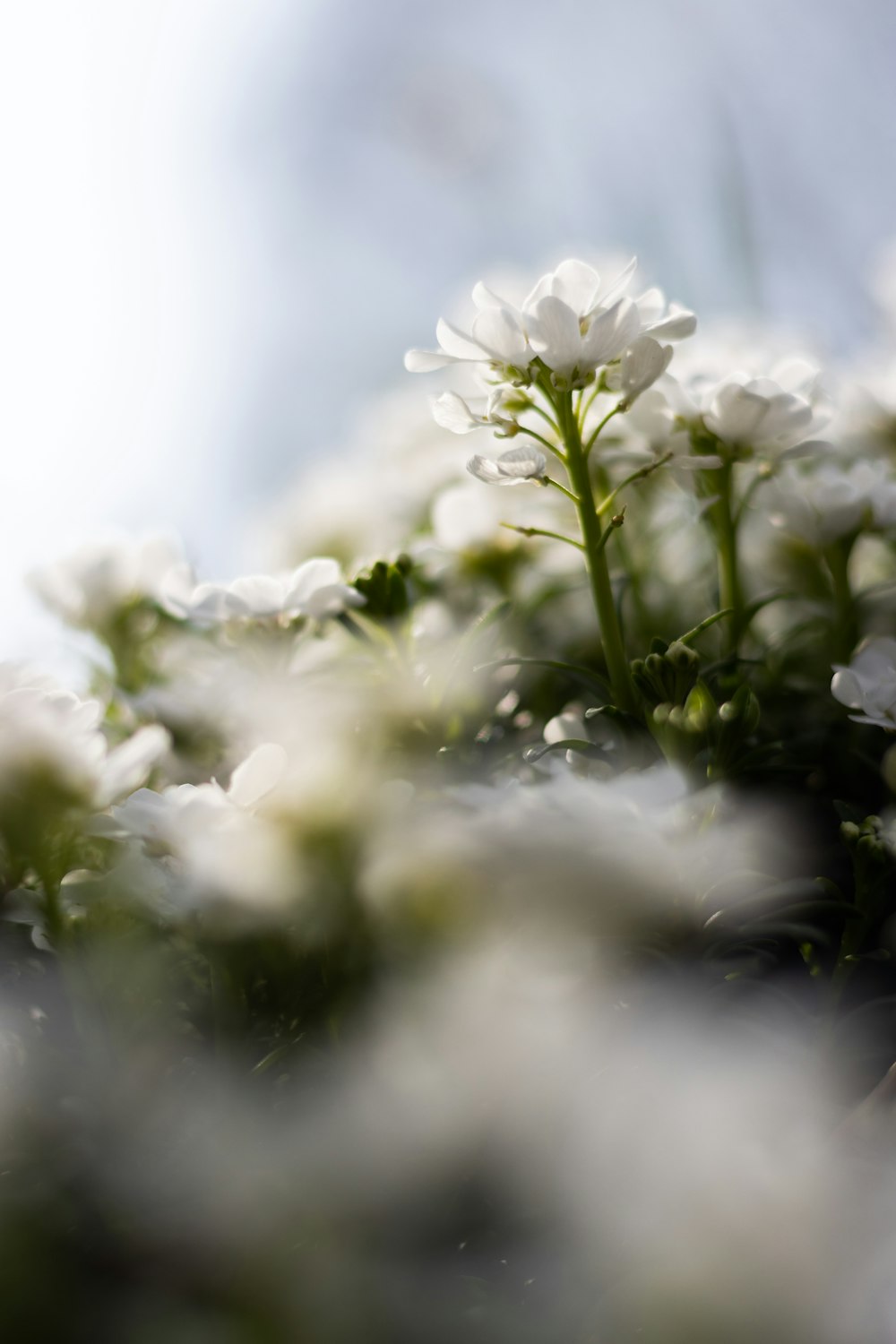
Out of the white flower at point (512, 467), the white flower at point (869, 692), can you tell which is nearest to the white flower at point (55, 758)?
the white flower at point (512, 467)

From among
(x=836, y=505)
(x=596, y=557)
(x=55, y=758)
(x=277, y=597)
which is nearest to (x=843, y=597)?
(x=836, y=505)

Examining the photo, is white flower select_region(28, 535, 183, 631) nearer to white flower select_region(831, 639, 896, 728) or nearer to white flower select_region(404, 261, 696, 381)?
white flower select_region(404, 261, 696, 381)

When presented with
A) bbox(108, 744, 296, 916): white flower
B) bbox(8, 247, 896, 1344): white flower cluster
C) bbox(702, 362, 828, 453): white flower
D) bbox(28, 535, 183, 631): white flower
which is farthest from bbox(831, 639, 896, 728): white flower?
bbox(28, 535, 183, 631): white flower

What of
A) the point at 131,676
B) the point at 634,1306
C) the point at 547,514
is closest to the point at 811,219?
the point at 547,514

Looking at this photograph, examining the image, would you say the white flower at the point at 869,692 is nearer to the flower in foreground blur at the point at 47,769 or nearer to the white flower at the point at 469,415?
the white flower at the point at 469,415

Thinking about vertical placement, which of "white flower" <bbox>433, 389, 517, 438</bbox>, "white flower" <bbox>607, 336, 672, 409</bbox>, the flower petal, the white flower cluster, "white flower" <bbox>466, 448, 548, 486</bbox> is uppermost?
the flower petal

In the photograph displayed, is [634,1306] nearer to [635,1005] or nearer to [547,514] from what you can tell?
[635,1005]

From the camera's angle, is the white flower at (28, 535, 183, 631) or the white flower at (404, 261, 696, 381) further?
the white flower at (28, 535, 183, 631)
